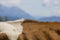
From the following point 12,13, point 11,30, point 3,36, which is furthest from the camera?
point 12,13

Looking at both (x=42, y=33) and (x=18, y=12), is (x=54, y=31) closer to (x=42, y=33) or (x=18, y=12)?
(x=42, y=33)

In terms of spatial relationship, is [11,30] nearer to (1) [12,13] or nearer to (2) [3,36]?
(2) [3,36]

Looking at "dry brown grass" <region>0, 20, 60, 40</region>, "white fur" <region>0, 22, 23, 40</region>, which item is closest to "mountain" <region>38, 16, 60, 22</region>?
"dry brown grass" <region>0, 20, 60, 40</region>

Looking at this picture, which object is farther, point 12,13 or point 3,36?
point 12,13

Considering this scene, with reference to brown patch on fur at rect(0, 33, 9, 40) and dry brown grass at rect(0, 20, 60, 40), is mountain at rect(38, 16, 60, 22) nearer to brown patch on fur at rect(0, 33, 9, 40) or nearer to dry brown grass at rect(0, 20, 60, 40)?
dry brown grass at rect(0, 20, 60, 40)

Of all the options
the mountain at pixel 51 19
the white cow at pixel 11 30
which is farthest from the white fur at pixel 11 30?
the mountain at pixel 51 19

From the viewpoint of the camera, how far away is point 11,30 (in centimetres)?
138

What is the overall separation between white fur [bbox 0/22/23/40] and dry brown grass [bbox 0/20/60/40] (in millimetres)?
40

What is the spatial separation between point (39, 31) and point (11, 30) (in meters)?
0.23

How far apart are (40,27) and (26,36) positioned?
8.6 inches

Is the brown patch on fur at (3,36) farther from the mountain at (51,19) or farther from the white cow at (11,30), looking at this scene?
the mountain at (51,19)

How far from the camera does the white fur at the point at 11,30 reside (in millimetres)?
1310

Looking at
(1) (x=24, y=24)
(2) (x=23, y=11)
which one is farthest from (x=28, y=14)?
(1) (x=24, y=24)

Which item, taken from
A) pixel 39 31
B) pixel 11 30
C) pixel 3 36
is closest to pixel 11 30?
pixel 11 30
